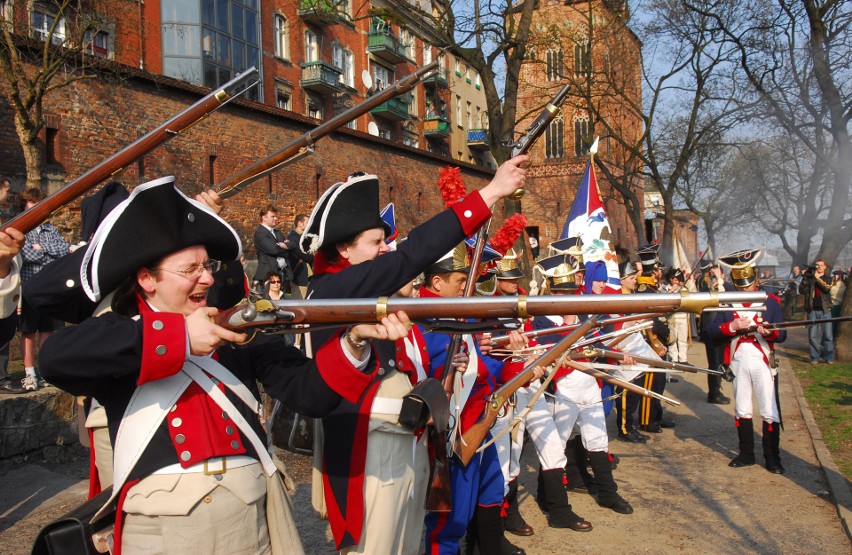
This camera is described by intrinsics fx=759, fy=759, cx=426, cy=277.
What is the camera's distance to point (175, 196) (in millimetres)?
2701

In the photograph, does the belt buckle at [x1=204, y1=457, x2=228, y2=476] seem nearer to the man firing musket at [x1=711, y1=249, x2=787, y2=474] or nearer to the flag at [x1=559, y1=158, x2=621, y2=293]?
the flag at [x1=559, y1=158, x2=621, y2=293]

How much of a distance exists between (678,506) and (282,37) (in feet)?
102

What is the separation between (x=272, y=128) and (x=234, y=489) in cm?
1855

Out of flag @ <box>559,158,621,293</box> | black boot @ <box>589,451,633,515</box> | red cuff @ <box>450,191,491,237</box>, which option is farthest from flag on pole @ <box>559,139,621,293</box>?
red cuff @ <box>450,191,491,237</box>

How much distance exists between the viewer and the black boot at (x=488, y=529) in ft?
17.4

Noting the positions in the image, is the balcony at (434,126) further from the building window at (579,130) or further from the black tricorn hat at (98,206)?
the black tricorn hat at (98,206)

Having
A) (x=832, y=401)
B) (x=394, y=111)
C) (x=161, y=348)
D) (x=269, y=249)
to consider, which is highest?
(x=394, y=111)

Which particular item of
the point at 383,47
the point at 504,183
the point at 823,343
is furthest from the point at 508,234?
the point at 383,47

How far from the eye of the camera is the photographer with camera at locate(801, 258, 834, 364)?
17438 mm

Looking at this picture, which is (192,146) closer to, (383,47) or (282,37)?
(282,37)

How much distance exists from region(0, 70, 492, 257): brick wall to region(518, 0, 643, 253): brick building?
618 centimetres

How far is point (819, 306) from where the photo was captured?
17984mm

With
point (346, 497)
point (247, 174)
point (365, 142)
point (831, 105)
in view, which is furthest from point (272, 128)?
point (346, 497)

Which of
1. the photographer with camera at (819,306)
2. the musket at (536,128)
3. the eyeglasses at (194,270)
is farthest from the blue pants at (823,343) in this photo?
the eyeglasses at (194,270)
